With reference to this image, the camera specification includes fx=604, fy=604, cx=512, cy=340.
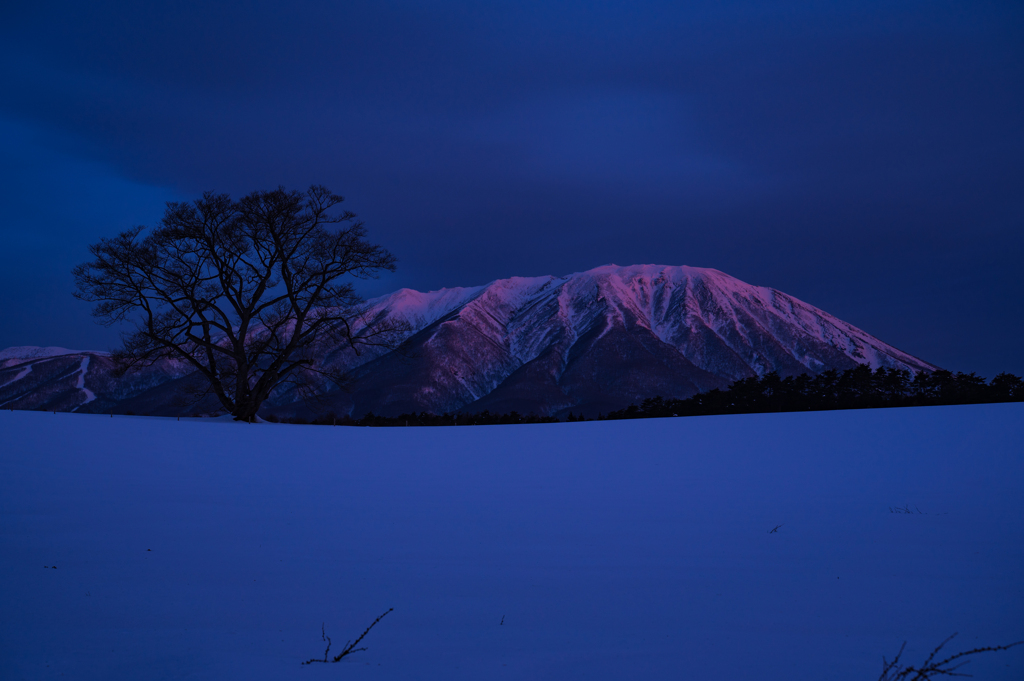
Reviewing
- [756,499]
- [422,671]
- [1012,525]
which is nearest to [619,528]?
[756,499]

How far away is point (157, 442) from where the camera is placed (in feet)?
35.7

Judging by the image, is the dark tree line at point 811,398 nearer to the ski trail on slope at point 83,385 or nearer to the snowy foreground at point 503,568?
the snowy foreground at point 503,568

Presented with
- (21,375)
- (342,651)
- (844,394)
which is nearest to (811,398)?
(844,394)

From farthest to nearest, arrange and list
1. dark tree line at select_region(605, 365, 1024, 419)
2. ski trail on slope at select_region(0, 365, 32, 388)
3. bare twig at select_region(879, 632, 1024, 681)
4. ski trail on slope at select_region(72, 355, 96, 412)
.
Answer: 1. ski trail on slope at select_region(0, 365, 32, 388)
2. ski trail on slope at select_region(72, 355, 96, 412)
3. dark tree line at select_region(605, 365, 1024, 419)
4. bare twig at select_region(879, 632, 1024, 681)

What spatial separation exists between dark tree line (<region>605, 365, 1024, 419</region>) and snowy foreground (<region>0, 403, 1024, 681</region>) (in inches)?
511

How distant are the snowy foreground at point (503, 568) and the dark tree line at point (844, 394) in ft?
42.6

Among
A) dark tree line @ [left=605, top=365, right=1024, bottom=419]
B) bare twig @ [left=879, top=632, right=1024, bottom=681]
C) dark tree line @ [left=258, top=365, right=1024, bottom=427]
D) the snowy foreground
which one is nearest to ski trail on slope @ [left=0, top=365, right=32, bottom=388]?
dark tree line @ [left=258, top=365, right=1024, bottom=427]

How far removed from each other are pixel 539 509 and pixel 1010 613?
12.2 ft

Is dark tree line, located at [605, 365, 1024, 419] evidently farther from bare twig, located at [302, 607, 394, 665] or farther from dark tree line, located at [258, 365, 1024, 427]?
bare twig, located at [302, 607, 394, 665]

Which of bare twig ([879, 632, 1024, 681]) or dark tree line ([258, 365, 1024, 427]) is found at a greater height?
dark tree line ([258, 365, 1024, 427])

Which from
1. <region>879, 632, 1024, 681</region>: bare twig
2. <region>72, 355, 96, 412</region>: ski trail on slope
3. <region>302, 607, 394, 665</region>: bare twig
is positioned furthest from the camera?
<region>72, 355, 96, 412</region>: ski trail on slope

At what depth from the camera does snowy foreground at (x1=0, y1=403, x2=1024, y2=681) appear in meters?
2.72

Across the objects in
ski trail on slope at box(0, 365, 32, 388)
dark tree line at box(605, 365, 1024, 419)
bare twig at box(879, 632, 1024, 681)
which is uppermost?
ski trail on slope at box(0, 365, 32, 388)

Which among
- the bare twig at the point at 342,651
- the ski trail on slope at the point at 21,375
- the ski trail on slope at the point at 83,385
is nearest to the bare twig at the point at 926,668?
the bare twig at the point at 342,651
